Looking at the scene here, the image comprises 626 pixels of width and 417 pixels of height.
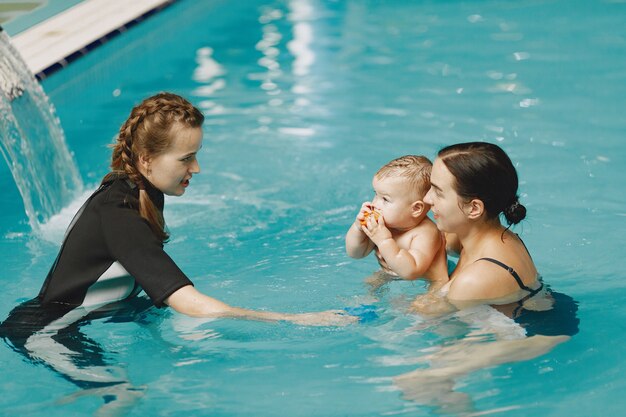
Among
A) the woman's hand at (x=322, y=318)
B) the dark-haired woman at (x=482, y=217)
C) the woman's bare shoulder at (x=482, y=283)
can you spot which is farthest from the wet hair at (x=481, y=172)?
the woman's hand at (x=322, y=318)

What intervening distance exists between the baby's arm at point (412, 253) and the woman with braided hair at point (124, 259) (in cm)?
37

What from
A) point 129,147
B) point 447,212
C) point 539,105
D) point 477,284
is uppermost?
point 129,147

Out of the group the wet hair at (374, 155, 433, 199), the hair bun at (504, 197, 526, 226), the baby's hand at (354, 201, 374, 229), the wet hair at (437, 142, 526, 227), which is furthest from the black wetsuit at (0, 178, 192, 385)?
the hair bun at (504, 197, 526, 226)

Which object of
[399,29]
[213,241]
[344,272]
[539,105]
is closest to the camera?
[344,272]

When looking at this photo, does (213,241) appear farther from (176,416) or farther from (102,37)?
(102,37)

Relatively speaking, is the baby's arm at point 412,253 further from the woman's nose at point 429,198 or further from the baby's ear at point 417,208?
the woman's nose at point 429,198

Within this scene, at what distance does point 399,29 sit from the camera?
10.8 m

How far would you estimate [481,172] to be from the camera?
388cm

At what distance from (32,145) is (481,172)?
3.59m

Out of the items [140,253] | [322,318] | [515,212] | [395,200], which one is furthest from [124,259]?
[515,212]

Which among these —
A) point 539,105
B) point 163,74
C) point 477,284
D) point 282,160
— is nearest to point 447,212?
point 477,284

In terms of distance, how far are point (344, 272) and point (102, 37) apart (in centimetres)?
525

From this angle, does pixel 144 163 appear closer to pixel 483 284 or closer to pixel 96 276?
pixel 96 276

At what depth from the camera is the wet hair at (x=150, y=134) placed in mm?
3783
